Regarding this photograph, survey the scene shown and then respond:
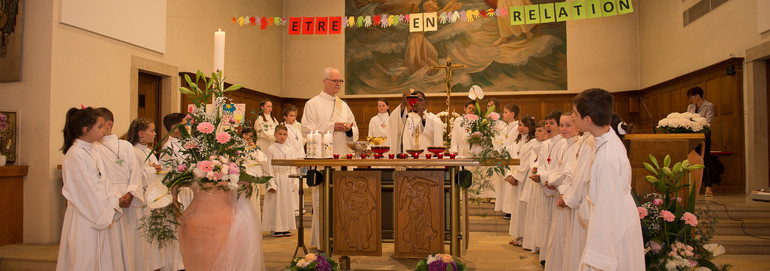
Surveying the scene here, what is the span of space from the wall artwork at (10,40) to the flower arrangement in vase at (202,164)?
16.4ft

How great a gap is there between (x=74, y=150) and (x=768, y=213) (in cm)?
826

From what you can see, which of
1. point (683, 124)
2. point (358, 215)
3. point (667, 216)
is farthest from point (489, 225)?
point (667, 216)

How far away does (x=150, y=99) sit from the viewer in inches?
371

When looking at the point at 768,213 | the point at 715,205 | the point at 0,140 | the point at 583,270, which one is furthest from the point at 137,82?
the point at 768,213

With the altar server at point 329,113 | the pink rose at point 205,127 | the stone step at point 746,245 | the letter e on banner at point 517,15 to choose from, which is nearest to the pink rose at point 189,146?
the pink rose at point 205,127

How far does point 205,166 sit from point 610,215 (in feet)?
8.35

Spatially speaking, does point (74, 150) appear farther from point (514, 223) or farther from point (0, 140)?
point (514, 223)

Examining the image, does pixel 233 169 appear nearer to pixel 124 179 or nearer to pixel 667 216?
pixel 124 179

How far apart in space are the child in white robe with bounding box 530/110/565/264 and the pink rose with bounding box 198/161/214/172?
10.7 ft

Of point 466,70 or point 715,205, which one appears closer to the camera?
point 715,205

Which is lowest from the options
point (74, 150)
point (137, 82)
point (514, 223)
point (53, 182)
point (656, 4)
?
point (514, 223)

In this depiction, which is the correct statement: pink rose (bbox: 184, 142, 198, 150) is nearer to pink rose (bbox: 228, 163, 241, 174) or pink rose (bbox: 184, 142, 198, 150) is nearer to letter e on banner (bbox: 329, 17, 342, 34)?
pink rose (bbox: 228, 163, 241, 174)

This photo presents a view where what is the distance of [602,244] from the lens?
3.02 meters

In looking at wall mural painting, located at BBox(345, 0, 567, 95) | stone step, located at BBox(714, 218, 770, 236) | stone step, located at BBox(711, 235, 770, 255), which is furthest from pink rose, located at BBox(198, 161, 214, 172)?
wall mural painting, located at BBox(345, 0, 567, 95)
